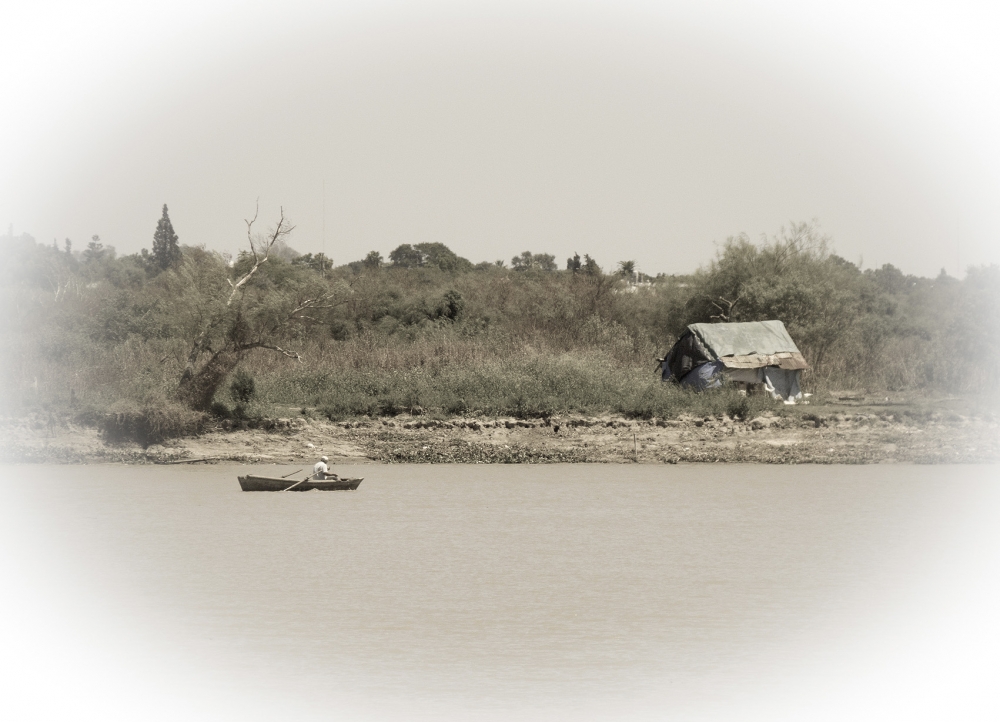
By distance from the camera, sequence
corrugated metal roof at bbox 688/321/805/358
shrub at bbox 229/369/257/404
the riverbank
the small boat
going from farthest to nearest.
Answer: corrugated metal roof at bbox 688/321/805/358 < shrub at bbox 229/369/257/404 < the riverbank < the small boat

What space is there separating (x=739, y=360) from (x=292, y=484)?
1794 cm

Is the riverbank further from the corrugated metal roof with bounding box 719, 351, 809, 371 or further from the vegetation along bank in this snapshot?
the corrugated metal roof with bounding box 719, 351, 809, 371

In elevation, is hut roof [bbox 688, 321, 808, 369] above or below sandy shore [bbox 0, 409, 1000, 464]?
above

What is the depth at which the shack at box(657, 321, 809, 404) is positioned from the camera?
39.0 metres

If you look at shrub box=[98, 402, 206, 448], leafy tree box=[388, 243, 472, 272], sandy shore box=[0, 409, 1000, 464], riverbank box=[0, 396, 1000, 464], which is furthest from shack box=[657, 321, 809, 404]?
leafy tree box=[388, 243, 472, 272]

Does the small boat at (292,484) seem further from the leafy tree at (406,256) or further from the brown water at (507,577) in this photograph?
the leafy tree at (406,256)

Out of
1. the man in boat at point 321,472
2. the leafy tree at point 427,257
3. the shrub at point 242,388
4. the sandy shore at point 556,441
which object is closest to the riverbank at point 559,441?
the sandy shore at point 556,441

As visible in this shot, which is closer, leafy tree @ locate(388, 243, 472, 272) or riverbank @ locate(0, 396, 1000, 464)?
riverbank @ locate(0, 396, 1000, 464)

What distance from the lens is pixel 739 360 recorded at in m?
39.1

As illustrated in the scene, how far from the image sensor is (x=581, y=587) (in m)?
17.8

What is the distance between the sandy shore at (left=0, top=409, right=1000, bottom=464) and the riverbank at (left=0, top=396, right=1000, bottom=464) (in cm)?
3

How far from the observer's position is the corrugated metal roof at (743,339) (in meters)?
39.4

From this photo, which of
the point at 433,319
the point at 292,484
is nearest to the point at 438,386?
the point at 292,484

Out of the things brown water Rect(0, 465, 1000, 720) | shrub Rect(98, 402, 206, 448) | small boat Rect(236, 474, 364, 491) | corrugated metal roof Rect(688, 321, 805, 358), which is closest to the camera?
brown water Rect(0, 465, 1000, 720)
